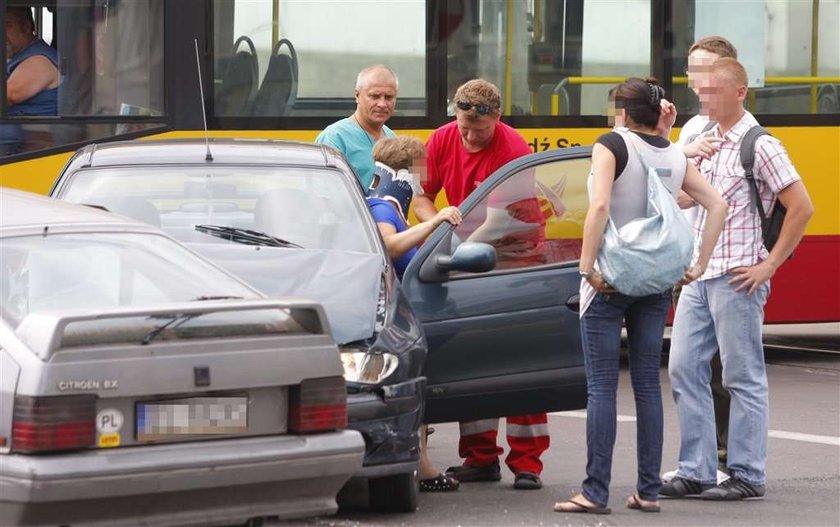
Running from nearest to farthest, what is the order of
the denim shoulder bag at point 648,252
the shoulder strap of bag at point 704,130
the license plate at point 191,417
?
the license plate at point 191,417, the denim shoulder bag at point 648,252, the shoulder strap of bag at point 704,130

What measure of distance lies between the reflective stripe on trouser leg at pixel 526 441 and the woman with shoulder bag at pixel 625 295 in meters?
0.86

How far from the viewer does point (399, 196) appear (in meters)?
8.03

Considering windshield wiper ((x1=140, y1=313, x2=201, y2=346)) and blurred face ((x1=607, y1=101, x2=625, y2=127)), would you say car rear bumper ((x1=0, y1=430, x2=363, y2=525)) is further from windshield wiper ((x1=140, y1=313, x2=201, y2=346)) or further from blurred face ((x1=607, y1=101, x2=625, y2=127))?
blurred face ((x1=607, y1=101, x2=625, y2=127))

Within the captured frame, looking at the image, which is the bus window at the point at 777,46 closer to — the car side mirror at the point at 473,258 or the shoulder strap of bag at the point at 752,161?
the shoulder strap of bag at the point at 752,161

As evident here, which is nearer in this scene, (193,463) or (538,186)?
(193,463)

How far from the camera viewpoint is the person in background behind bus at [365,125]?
9.13 meters

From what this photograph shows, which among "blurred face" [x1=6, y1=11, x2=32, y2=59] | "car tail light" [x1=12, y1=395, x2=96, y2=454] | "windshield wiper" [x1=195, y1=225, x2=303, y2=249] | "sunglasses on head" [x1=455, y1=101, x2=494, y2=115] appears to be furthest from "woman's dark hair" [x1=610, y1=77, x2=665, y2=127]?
"blurred face" [x1=6, y1=11, x2=32, y2=59]

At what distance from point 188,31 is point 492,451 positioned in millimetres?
4994

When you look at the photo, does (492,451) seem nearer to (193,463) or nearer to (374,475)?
(374,475)

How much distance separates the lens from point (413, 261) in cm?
782

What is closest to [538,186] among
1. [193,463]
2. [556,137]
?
[193,463]

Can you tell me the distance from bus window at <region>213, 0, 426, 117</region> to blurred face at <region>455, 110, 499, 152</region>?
13.0 ft

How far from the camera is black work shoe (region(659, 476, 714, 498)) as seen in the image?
7703 millimetres

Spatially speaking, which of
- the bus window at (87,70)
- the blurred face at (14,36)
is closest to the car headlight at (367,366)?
the bus window at (87,70)
